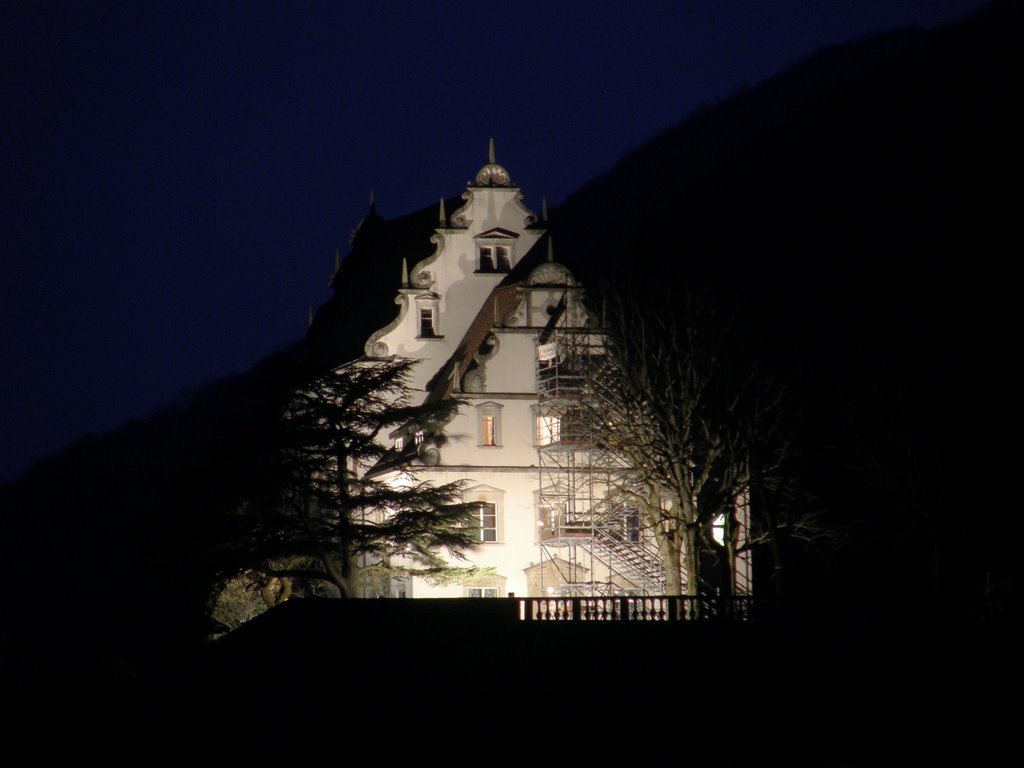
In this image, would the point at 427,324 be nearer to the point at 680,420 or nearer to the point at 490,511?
the point at 490,511

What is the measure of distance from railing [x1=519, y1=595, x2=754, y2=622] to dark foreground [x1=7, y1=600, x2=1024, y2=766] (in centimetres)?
168

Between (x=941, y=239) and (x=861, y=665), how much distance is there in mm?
53639

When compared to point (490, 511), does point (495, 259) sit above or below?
above

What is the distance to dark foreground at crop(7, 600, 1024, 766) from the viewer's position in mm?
31234

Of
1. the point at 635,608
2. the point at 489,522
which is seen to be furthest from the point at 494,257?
the point at 635,608

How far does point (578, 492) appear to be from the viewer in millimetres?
57781

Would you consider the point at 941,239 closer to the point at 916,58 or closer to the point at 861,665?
the point at 916,58

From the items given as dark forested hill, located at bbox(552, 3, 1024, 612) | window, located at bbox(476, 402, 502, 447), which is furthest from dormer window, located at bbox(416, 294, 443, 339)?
window, located at bbox(476, 402, 502, 447)

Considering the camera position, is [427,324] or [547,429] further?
[427,324]

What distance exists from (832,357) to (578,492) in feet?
84.8

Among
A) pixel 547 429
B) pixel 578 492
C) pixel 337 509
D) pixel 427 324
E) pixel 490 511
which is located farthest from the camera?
pixel 427 324

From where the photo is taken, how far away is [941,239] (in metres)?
83.3

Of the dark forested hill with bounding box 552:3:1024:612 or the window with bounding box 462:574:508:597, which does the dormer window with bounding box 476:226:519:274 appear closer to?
the dark forested hill with bounding box 552:3:1024:612

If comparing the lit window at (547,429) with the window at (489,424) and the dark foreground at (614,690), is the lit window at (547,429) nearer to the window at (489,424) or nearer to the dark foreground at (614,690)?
the window at (489,424)
